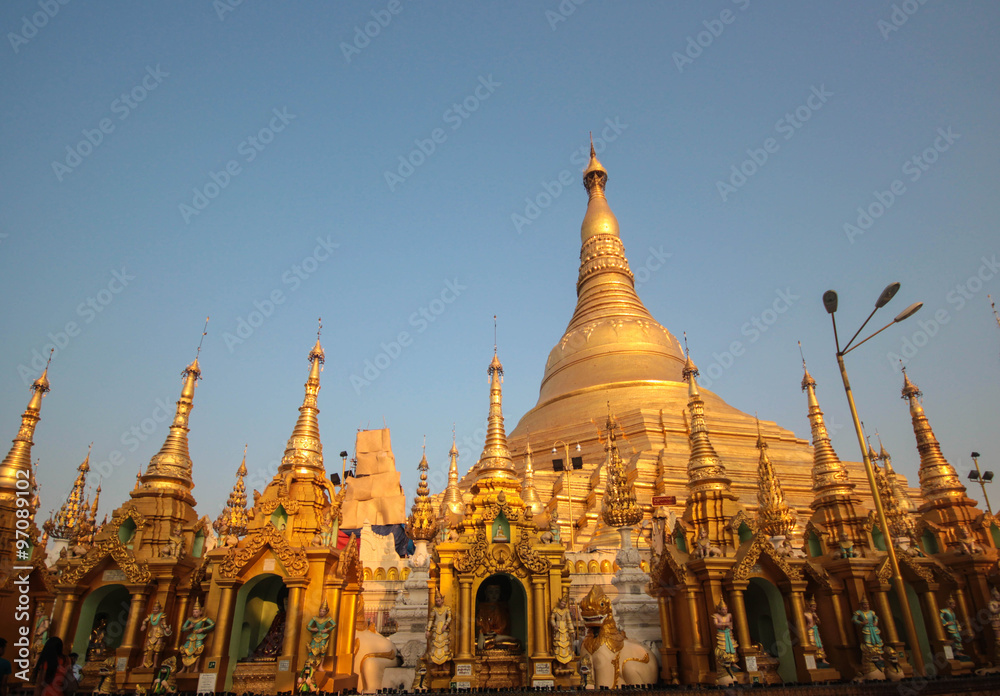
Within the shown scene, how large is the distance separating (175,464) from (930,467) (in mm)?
24405

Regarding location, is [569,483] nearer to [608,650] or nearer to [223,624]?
[608,650]

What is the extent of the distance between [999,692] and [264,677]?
1445 cm

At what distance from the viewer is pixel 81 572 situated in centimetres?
1497

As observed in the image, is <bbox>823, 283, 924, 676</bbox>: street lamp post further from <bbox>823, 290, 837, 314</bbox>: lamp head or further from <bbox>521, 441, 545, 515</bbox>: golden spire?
<bbox>521, 441, 545, 515</bbox>: golden spire

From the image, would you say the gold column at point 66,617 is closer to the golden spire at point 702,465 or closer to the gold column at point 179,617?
the gold column at point 179,617

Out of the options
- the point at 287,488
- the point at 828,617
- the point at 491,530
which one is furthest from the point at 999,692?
the point at 287,488

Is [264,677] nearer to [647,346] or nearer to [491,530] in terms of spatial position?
[491,530]

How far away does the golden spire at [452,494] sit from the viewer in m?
27.0

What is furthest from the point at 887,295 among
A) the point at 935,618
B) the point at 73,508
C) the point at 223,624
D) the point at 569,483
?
the point at 73,508

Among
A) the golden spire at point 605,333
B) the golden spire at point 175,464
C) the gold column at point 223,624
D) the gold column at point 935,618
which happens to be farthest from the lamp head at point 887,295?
the golden spire at point 605,333

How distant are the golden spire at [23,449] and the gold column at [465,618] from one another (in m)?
14.1

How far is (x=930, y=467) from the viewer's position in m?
22.2

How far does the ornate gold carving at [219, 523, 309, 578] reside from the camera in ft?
46.6

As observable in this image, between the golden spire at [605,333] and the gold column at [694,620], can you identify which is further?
the golden spire at [605,333]
